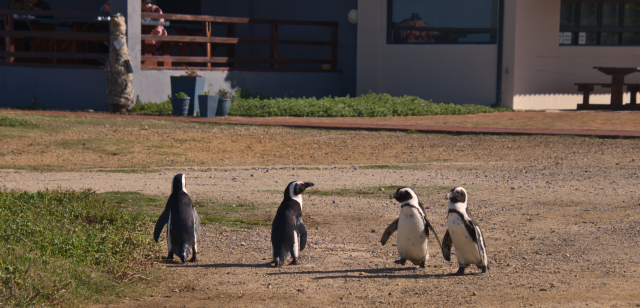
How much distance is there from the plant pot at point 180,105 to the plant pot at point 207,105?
0.45 m

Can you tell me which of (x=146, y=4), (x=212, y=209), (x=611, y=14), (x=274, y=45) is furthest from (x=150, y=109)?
(x=611, y=14)

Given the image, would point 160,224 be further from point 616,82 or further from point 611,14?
point 611,14

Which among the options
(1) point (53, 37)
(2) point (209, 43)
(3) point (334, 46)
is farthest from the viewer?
(3) point (334, 46)

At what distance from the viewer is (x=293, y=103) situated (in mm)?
19438

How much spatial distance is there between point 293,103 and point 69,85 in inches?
232

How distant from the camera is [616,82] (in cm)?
1984

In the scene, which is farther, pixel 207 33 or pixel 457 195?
pixel 207 33

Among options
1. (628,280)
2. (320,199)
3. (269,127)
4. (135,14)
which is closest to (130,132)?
(269,127)

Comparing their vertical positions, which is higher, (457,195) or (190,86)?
(190,86)

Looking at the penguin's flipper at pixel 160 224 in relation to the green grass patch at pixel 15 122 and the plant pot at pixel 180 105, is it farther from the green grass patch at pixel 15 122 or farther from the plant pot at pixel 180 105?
the plant pot at pixel 180 105

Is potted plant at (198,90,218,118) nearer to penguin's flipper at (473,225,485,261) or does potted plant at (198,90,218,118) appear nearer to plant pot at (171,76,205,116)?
plant pot at (171,76,205,116)

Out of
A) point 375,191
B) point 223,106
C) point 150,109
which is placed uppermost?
point 223,106

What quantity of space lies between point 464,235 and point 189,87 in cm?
1395

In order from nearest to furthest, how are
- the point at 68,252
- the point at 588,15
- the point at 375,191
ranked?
the point at 68,252
the point at 375,191
the point at 588,15
